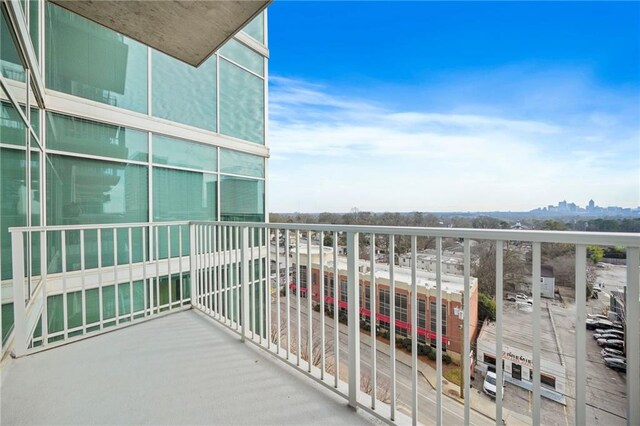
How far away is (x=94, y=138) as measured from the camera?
13.0 feet

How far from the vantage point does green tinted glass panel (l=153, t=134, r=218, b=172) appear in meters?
4.75

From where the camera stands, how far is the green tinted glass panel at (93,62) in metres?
3.59

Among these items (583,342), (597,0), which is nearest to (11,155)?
(583,342)

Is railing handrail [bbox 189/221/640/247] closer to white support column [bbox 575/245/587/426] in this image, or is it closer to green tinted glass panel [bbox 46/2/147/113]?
white support column [bbox 575/245/587/426]

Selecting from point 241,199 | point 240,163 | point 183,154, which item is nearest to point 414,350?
point 183,154

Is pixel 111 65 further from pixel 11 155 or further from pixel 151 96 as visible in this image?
pixel 11 155

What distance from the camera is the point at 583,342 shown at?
901mm

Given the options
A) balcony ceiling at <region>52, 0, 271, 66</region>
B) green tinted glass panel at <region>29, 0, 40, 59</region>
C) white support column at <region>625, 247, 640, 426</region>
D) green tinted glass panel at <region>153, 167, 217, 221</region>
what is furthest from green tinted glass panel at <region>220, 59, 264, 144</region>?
white support column at <region>625, 247, 640, 426</region>

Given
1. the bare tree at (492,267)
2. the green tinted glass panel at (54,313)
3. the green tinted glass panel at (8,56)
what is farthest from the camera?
the green tinted glass panel at (54,313)

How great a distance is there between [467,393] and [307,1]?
Answer: 11.0 meters

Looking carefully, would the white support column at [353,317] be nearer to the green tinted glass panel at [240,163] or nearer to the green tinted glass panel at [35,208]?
the green tinted glass panel at [35,208]

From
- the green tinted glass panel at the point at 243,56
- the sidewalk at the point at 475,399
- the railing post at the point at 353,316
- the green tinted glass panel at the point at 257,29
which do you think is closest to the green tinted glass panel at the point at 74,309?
the railing post at the point at 353,316

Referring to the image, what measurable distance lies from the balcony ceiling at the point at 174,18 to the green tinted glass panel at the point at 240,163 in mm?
3190

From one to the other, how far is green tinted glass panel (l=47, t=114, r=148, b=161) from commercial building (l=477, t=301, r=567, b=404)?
15.9ft
